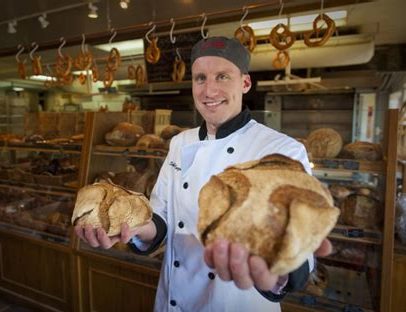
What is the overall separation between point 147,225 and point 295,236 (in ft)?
2.41

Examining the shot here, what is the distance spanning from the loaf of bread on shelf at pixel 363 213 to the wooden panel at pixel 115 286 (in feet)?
4.12

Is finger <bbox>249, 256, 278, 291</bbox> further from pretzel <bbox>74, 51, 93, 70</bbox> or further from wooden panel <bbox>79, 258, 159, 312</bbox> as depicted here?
pretzel <bbox>74, 51, 93, 70</bbox>

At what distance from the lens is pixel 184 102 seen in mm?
5809

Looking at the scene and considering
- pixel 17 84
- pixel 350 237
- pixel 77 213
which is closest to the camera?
pixel 77 213

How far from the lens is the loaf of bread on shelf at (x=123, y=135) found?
2354mm

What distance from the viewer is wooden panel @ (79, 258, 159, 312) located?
217cm

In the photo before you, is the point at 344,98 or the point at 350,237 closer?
the point at 350,237

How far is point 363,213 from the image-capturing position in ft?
5.69

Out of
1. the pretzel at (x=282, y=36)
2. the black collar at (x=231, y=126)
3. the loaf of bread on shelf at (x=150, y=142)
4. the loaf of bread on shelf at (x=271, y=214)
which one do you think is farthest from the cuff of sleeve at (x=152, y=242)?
the pretzel at (x=282, y=36)

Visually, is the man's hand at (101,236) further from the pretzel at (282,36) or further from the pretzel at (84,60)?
the pretzel at (84,60)

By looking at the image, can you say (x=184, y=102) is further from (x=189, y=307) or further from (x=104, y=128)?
(x=189, y=307)

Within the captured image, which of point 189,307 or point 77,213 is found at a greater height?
point 77,213

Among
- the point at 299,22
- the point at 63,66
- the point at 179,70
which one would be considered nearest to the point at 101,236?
the point at 179,70

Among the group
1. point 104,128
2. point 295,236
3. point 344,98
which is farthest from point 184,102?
point 295,236
